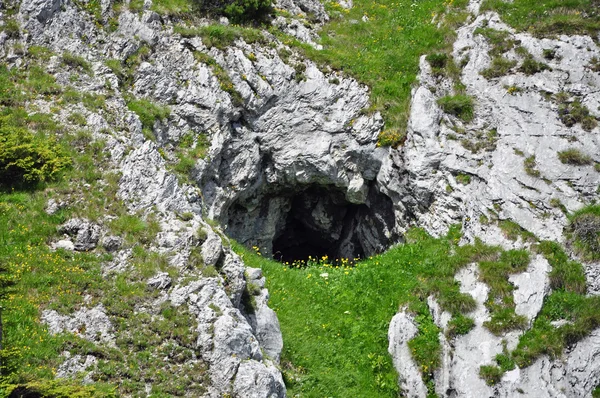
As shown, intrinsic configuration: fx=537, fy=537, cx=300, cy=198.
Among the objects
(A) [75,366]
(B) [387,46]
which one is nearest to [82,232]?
(A) [75,366]

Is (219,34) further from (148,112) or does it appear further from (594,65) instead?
(594,65)

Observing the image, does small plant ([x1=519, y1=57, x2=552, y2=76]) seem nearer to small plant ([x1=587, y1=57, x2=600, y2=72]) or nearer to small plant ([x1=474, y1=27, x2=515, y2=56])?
small plant ([x1=474, y1=27, x2=515, y2=56])

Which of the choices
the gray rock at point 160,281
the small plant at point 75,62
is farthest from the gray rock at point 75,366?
the small plant at point 75,62

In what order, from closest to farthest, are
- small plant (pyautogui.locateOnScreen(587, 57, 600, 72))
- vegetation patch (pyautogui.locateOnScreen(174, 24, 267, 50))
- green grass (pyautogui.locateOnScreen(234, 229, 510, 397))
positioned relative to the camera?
1. green grass (pyautogui.locateOnScreen(234, 229, 510, 397))
2. small plant (pyautogui.locateOnScreen(587, 57, 600, 72))
3. vegetation patch (pyautogui.locateOnScreen(174, 24, 267, 50))

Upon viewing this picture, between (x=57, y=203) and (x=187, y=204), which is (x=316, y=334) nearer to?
(x=187, y=204)

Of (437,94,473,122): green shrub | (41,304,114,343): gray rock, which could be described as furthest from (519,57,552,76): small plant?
(41,304,114,343): gray rock

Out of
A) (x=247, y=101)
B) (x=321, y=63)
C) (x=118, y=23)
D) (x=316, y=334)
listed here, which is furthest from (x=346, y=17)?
(x=316, y=334)
